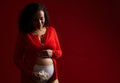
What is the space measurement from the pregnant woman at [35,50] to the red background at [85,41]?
1.96ft

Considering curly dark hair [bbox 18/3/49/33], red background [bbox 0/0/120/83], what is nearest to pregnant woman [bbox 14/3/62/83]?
curly dark hair [bbox 18/3/49/33]

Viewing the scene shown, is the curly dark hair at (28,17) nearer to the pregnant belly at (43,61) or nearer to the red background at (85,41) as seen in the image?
the pregnant belly at (43,61)

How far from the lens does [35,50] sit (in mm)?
1895

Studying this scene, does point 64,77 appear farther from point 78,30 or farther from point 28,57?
point 28,57

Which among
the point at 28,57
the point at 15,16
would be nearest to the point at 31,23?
the point at 28,57

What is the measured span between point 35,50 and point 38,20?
21 cm

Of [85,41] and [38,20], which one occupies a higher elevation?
[38,20]

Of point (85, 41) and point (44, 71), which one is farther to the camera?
point (85, 41)

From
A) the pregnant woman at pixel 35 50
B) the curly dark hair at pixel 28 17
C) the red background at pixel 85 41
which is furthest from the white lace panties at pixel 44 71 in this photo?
the red background at pixel 85 41

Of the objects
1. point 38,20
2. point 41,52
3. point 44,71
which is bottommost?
point 44,71

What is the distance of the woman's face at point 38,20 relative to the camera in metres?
1.90

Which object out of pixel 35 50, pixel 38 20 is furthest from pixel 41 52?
pixel 38 20

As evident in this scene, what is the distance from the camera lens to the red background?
101 inches

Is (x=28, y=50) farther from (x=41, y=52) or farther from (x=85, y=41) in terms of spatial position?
(x=85, y=41)
